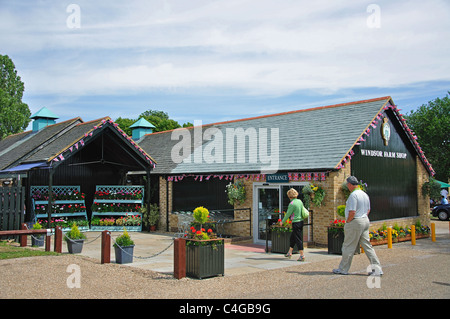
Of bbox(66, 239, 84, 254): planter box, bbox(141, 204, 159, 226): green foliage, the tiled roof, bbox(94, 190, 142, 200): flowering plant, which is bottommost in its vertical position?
bbox(66, 239, 84, 254): planter box

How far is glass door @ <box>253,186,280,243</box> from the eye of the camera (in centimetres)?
1612

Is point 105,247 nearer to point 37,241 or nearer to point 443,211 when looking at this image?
point 37,241

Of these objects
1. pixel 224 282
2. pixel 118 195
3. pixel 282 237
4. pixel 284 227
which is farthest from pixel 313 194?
pixel 118 195

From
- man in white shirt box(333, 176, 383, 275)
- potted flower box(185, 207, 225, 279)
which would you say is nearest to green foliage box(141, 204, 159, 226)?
potted flower box(185, 207, 225, 279)

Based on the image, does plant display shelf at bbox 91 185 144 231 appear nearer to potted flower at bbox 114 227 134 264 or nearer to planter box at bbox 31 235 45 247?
planter box at bbox 31 235 45 247

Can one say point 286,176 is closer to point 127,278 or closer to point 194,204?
point 194,204

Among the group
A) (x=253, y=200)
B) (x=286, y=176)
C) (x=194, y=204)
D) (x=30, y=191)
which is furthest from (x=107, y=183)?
(x=286, y=176)

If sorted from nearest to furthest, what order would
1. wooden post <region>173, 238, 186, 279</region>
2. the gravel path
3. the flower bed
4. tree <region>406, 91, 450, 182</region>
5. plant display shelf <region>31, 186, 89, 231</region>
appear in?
1. the gravel path
2. wooden post <region>173, 238, 186, 279</region>
3. the flower bed
4. plant display shelf <region>31, 186, 89, 231</region>
5. tree <region>406, 91, 450, 182</region>

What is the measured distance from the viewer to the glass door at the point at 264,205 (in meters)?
16.1

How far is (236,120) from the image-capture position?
22266 mm

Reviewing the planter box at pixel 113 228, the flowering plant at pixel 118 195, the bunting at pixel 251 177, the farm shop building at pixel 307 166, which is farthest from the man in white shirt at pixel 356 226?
the flowering plant at pixel 118 195

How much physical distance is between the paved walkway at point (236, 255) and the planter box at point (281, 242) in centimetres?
18

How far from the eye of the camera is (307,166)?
14781 millimetres
